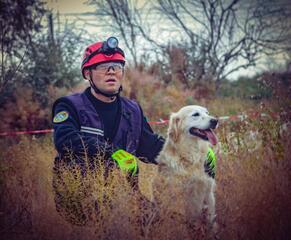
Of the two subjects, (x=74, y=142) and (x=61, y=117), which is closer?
(x=74, y=142)

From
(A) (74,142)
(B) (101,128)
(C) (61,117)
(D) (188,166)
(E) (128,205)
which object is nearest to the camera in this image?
(E) (128,205)

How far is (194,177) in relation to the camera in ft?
9.75

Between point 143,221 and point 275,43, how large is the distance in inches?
417

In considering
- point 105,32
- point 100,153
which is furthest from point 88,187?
point 105,32

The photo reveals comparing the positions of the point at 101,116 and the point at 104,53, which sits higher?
the point at 104,53

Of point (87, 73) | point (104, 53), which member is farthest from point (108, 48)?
point (87, 73)

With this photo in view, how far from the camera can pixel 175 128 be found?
3287 millimetres

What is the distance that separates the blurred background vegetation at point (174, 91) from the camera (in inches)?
95.4

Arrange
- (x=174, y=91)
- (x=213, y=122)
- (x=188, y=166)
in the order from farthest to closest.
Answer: (x=174, y=91) → (x=213, y=122) → (x=188, y=166)

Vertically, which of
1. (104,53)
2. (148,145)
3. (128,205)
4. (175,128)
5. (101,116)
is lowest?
(128,205)

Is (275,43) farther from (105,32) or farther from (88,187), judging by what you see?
(88,187)

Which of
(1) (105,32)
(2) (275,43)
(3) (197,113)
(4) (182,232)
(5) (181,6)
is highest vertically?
(5) (181,6)

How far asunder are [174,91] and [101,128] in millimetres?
6596

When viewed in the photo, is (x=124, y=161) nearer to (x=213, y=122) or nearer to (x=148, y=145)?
(x=148, y=145)
